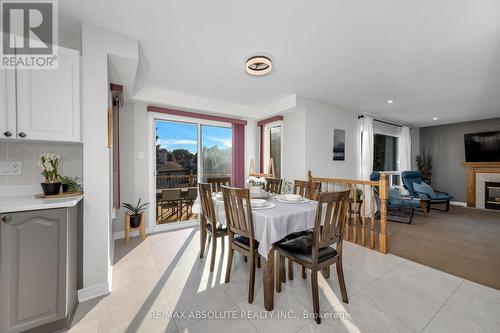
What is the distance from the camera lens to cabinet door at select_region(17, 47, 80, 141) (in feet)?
5.27

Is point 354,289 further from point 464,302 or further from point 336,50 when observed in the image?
point 336,50

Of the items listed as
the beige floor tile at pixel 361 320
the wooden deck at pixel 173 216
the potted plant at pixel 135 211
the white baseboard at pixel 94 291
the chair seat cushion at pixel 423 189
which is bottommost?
the beige floor tile at pixel 361 320

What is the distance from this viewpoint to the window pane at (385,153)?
5617 millimetres

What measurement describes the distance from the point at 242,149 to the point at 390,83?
113 inches

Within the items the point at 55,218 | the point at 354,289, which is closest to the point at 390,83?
the point at 354,289

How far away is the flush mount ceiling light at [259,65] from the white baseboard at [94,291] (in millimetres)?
2671

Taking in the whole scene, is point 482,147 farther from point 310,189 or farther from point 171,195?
point 171,195

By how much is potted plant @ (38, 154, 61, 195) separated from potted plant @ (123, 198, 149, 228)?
1.56 m

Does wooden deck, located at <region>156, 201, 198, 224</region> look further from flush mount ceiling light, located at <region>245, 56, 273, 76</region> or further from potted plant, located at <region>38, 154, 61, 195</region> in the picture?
flush mount ceiling light, located at <region>245, 56, 273, 76</region>

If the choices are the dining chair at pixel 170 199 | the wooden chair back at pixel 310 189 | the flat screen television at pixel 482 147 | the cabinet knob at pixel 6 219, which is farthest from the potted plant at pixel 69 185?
the flat screen television at pixel 482 147

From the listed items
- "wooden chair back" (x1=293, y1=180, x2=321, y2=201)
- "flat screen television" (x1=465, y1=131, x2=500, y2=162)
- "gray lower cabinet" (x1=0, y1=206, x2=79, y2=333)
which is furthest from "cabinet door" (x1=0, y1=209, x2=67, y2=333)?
"flat screen television" (x1=465, y1=131, x2=500, y2=162)

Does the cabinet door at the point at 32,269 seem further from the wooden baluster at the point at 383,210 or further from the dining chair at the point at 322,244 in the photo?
the wooden baluster at the point at 383,210

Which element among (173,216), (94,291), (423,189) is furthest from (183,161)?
(423,189)

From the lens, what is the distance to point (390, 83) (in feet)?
10.4
